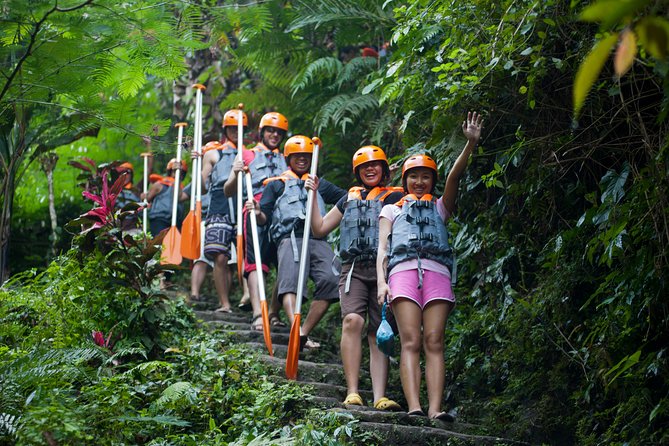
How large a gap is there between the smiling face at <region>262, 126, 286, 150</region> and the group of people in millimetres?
11

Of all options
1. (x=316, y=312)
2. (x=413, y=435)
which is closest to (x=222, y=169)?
(x=316, y=312)

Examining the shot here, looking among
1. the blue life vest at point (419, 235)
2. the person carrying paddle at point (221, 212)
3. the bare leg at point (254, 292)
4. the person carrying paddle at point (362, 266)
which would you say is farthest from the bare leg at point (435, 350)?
the person carrying paddle at point (221, 212)

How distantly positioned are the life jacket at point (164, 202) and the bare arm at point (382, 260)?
205 inches

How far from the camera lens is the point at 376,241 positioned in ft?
23.8

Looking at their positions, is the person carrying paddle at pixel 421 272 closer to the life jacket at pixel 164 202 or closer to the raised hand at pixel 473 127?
the raised hand at pixel 473 127

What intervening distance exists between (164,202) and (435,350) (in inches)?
238

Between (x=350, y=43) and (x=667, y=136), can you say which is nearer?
(x=667, y=136)

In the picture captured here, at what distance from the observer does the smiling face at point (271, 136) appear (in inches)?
375

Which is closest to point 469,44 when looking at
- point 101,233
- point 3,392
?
point 101,233

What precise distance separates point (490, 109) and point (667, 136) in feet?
5.96

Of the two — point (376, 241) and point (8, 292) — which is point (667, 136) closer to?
point (376, 241)

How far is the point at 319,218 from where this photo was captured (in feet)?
26.6

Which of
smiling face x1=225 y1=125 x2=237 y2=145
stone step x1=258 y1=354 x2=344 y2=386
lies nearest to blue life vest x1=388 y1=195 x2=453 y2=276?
stone step x1=258 y1=354 x2=344 y2=386

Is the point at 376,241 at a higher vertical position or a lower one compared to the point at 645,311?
higher
